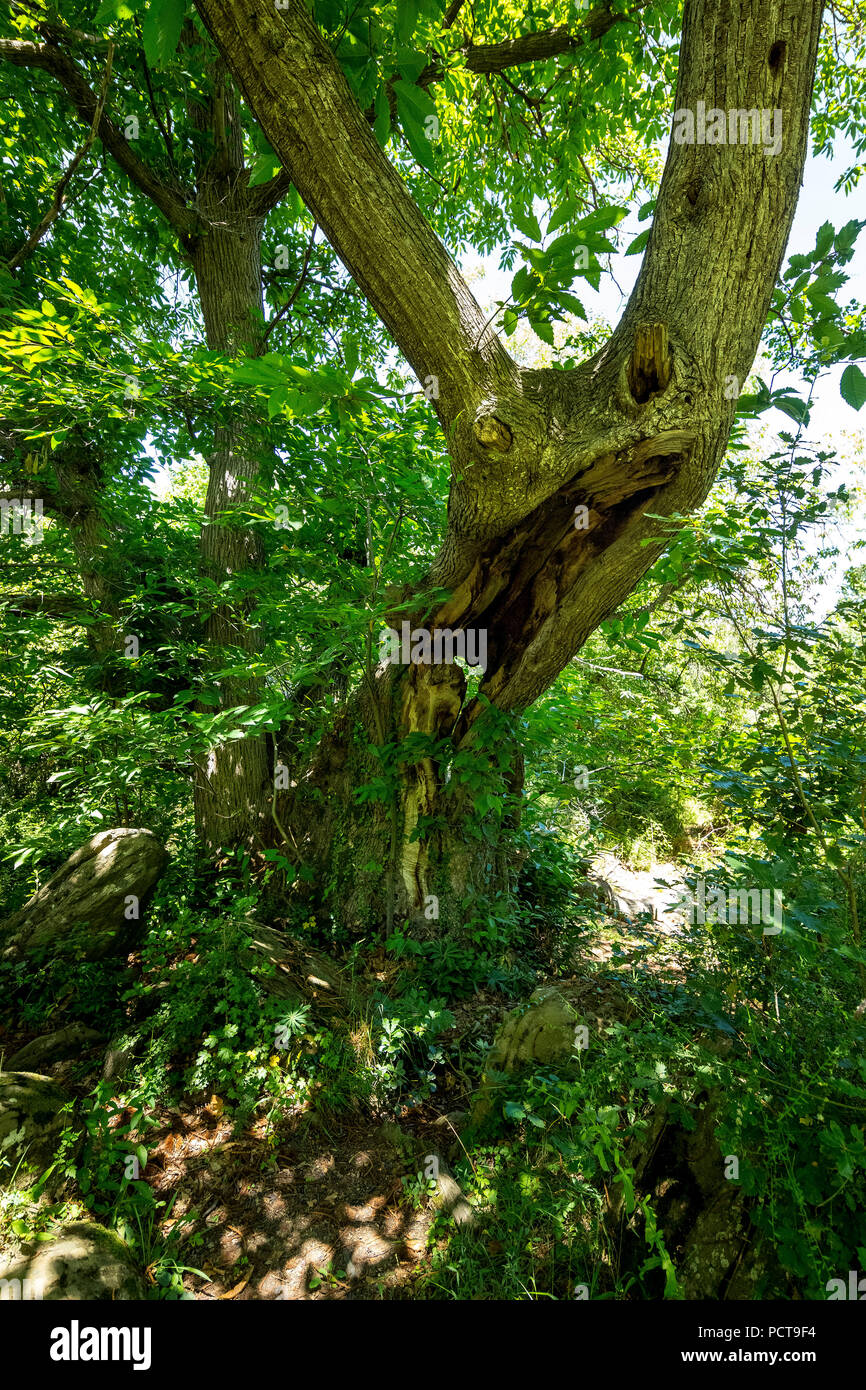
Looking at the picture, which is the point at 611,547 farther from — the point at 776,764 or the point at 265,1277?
the point at 265,1277

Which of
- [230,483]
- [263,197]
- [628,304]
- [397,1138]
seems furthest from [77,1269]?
[263,197]

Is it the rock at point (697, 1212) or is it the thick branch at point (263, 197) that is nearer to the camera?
the rock at point (697, 1212)

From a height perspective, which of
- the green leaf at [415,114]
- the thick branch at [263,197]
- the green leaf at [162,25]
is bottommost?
the green leaf at [162,25]

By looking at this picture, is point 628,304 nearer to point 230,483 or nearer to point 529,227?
point 529,227

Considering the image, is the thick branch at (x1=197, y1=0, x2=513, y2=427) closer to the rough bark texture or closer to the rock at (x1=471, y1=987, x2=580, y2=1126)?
the rough bark texture

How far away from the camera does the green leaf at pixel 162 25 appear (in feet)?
4.63

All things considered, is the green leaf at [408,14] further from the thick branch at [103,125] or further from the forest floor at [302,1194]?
the forest floor at [302,1194]

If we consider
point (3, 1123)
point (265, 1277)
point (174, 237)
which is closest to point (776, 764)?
point (265, 1277)

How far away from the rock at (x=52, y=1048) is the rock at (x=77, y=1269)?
1.20 m

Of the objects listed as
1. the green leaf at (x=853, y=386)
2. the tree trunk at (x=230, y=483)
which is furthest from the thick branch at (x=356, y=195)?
the tree trunk at (x=230, y=483)

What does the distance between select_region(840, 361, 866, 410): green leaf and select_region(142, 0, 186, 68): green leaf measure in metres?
2.16

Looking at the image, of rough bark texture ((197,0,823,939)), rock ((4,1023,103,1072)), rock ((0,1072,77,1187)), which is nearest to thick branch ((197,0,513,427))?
rough bark texture ((197,0,823,939))
